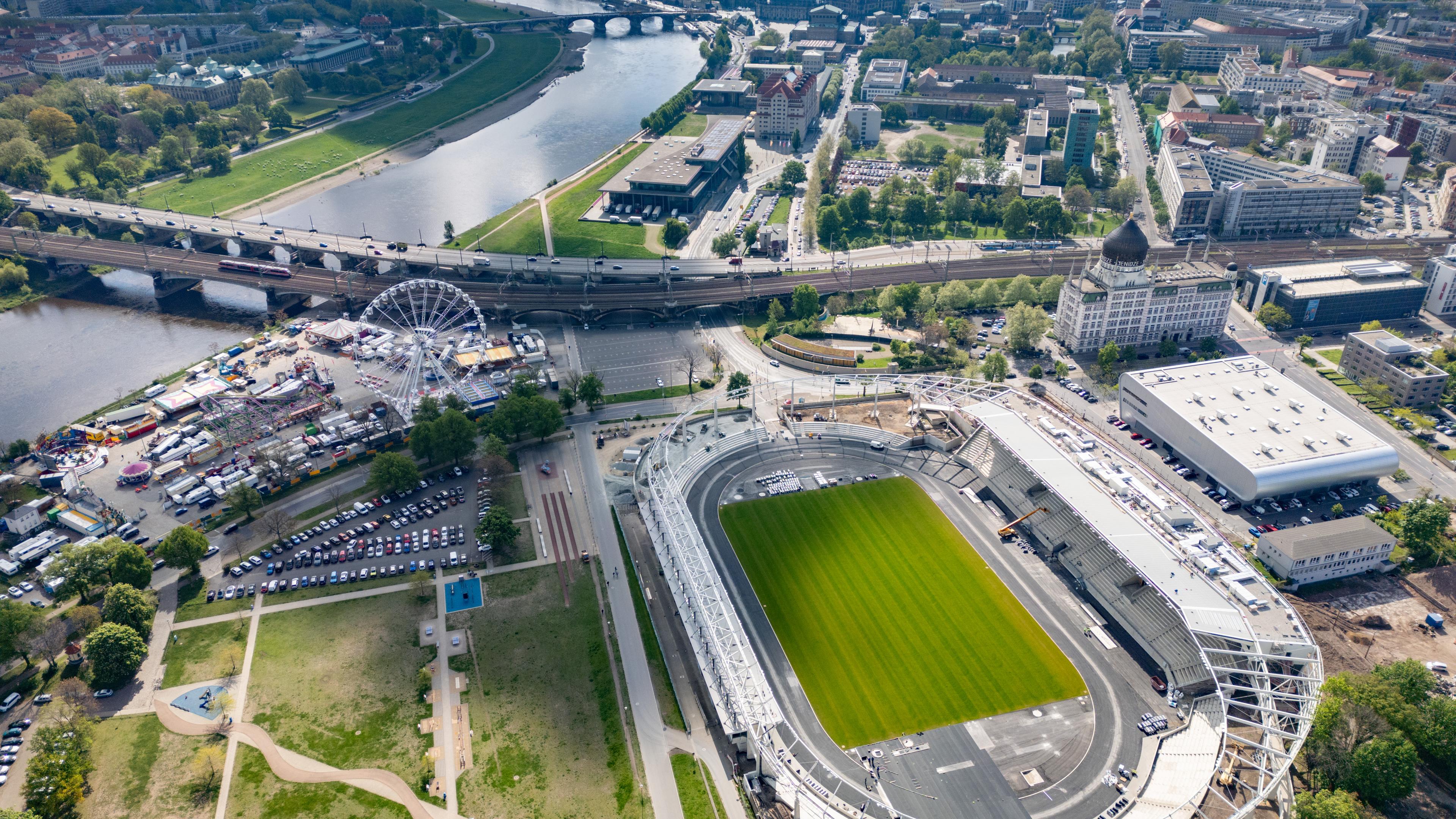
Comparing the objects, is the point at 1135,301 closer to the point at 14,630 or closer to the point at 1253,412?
the point at 1253,412

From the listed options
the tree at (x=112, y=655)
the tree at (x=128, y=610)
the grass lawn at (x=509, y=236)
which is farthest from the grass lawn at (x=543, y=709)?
the grass lawn at (x=509, y=236)

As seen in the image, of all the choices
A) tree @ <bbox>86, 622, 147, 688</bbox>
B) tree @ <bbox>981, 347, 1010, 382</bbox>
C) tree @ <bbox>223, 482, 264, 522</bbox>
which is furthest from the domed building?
tree @ <bbox>86, 622, 147, 688</bbox>

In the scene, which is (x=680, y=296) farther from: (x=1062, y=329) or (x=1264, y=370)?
(x=1264, y=370)

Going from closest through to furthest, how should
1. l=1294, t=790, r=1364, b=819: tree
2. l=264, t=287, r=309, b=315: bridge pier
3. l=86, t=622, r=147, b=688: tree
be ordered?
l=1294, t=790, r=1364, b=819: tree, l=86, t=622, r=147, b=688: tree, l=264, t=287, r=309, b=315: bridge pier

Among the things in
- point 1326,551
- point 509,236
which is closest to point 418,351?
point 509,236

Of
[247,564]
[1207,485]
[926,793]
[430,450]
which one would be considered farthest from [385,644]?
[1207,485]

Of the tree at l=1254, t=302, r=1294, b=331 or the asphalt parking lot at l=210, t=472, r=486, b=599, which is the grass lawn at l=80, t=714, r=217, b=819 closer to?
the asphalt parking lot at l=210, t=472, r=486, b=599

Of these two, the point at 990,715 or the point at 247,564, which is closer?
the point at 990,715
